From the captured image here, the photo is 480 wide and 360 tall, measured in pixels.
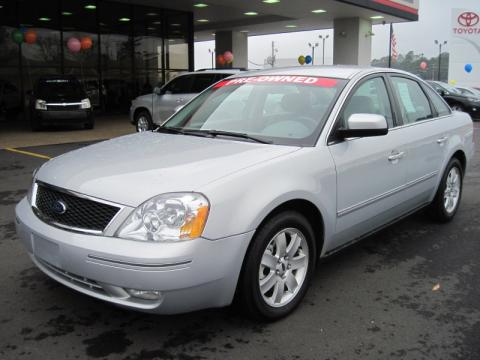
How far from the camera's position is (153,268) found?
2.70m

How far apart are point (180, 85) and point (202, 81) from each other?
68 cm

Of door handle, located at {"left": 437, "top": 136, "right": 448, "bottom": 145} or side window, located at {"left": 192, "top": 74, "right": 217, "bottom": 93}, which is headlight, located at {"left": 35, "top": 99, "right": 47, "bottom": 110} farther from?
door handle, located at {"left": 437, "top": 136, "right": 448, "bottom": 145}

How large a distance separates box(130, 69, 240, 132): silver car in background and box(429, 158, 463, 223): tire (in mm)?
7476

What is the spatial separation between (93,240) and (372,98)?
265 cm

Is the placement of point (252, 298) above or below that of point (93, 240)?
below

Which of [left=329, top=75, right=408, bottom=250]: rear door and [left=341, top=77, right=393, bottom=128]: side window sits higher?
[left=341, top=77, right=393, bottom=128]: side window

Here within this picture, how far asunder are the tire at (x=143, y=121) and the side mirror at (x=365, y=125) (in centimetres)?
1033

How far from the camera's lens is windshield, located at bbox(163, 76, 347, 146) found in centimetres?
380

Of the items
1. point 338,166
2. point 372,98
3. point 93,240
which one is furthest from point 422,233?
point 93,240

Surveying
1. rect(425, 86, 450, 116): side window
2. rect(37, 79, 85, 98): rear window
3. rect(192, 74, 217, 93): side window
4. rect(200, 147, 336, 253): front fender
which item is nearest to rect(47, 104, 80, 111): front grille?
rect(37, 79, 85, 98): rear window

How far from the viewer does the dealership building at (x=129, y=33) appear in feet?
62.0

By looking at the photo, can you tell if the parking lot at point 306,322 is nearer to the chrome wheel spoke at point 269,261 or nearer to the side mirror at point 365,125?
the chrome wheel spoke at point 269,261

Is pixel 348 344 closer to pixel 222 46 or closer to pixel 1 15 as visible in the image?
pixel 1 15

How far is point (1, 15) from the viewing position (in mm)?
18297
